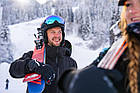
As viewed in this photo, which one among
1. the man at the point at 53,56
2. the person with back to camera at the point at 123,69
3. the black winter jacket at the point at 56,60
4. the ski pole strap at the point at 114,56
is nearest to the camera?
the person with back to camera at the point at 123,69

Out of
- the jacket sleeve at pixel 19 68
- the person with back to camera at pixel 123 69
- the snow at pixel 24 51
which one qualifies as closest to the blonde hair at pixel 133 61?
the person with back to camera at pixel 123 69

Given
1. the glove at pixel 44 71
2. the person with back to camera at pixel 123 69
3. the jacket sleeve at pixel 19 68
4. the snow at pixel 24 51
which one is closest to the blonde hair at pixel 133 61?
the person with back to camera at pixel 123 69

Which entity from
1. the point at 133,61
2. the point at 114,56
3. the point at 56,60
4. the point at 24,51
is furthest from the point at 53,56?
the point at 24,51

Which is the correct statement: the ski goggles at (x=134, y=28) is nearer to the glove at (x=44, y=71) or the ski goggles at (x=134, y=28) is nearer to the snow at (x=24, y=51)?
the glove at (x=44, y=71)

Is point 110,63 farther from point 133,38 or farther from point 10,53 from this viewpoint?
point 10,53

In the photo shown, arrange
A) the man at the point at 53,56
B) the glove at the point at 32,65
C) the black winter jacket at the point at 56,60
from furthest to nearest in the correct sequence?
the black winter jacket at the point at 56,60 < the man at the point at 53,56 < the glove at the point at 32,65

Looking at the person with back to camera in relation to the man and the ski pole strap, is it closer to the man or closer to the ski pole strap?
the ski pole strap

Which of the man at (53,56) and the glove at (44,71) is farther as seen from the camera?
the man at (53,56)

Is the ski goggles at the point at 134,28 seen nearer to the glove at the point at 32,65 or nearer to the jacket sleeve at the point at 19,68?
the glove at the point at 32,65

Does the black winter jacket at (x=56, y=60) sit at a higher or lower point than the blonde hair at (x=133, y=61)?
lower

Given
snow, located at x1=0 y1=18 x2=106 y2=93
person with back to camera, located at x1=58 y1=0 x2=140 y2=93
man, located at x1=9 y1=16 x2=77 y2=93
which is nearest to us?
person with back to camera, located at x1=58 y1=0 x2=140 y2=93

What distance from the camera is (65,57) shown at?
10.1ft

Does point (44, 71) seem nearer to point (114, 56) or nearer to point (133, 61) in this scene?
point (114, 56)

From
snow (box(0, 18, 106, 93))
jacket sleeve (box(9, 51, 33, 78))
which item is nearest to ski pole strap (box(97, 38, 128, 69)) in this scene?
jacket sleeve (box(9, 51, 33, 78))
